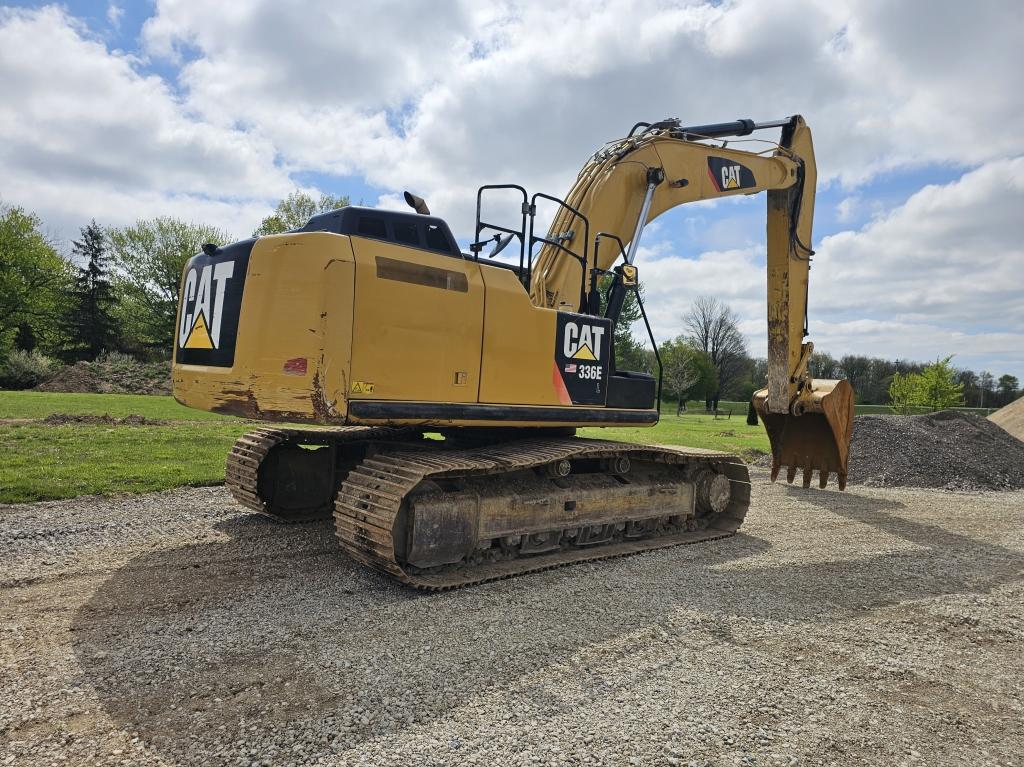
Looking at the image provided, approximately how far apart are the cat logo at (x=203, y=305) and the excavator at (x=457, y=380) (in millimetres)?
19

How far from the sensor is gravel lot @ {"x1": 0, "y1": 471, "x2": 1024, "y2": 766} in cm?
288

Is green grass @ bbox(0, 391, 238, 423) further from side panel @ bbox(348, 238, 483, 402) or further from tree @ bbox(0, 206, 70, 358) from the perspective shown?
Answer: tree @ bbox(0, 206, 70, 358)

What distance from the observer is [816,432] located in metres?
10.2

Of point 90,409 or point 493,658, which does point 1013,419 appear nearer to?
point 493,658

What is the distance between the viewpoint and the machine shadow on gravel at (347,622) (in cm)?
309

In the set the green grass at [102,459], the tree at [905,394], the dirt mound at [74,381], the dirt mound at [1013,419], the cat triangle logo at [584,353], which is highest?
the tree at [905,394]

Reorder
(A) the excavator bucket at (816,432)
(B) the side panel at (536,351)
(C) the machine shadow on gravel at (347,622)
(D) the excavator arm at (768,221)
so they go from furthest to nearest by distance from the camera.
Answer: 1. (A) the excavator bucket at (816,432)
2. (D) the excavator arm at (768,221)
3. (B) the side panel at (536,351)
4. (C) the machine shadow on gravel at (347,622)

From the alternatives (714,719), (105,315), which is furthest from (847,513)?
(105,315)

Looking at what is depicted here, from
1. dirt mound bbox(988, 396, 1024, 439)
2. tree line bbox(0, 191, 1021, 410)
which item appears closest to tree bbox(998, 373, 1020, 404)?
tree line bbox(0, 191, 1021, 410)

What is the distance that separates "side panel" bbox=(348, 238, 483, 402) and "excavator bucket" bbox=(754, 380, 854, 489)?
20.1 feet

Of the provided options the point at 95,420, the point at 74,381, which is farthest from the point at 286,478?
the point at 74,381

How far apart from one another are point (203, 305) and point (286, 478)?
2295 mm

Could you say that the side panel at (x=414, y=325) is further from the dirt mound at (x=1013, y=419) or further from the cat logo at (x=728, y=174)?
the dirt mound at (x=1013, y=419)

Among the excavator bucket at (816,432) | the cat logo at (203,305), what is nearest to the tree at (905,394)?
the excavator bucket at (816,432)
